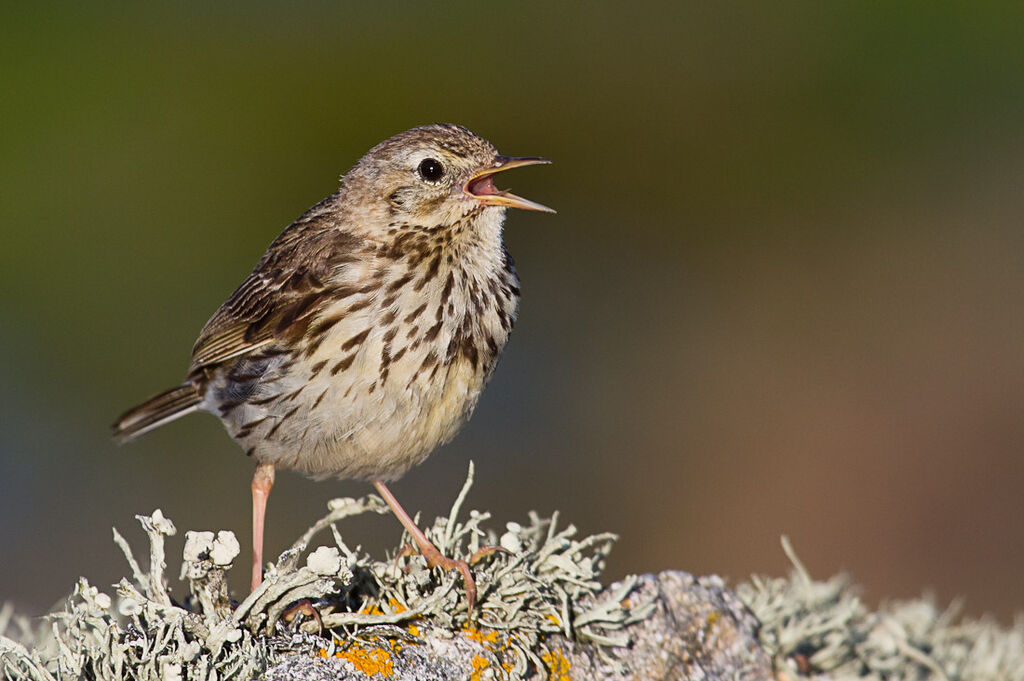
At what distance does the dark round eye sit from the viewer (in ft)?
20.0

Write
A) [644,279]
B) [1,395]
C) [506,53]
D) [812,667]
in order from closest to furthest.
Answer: [812,667], [1,395], [644,279], [506,53]

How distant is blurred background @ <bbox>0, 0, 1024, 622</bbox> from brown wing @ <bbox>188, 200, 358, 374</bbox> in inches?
153

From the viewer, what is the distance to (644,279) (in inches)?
607

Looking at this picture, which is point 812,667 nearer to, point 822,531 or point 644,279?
point 822,531

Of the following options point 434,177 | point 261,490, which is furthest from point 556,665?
point 434,177

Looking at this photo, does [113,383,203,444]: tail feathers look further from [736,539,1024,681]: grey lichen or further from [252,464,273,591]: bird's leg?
[736,539,1024,681]: grey lichen

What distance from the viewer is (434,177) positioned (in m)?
6.09

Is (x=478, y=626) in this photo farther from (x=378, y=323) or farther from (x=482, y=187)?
(x=482, y=187)

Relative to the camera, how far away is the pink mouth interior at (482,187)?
20.1 ft

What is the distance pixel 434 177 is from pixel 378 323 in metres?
0.76

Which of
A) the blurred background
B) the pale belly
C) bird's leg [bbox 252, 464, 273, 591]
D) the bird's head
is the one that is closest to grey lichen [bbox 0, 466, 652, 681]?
the pale belly

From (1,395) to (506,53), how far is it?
7176 mm

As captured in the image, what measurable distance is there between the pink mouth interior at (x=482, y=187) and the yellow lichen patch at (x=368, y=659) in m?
2.38

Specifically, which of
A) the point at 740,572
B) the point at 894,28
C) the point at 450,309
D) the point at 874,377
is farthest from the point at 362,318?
the point at 894,28
